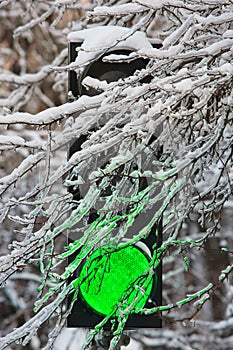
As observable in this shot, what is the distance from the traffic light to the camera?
10.2 ft

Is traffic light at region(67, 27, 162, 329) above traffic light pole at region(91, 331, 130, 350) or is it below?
above

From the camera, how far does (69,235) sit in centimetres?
318

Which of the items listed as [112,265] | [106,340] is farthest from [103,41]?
[106,340]

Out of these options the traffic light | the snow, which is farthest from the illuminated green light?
the snow

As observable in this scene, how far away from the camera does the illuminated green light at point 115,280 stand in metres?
3.08

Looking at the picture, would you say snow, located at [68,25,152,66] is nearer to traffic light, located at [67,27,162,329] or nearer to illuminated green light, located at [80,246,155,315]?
traffic light, located at [67,27,162,329]

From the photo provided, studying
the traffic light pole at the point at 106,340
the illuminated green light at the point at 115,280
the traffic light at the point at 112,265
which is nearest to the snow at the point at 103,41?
the traffic light at the point at 112,265

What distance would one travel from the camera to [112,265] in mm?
3133

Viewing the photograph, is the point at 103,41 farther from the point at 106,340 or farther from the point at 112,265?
the point at 106,340

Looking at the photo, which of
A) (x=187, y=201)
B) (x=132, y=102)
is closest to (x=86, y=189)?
(x=132, y=102)

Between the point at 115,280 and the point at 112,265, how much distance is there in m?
0.06

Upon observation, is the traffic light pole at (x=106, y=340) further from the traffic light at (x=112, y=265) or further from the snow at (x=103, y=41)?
the snow at (x=103, y=41)

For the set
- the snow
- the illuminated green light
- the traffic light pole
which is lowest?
the traffic light pole

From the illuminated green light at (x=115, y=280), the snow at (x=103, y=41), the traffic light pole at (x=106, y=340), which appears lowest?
the traffic light pole at (x=106, y=340)
